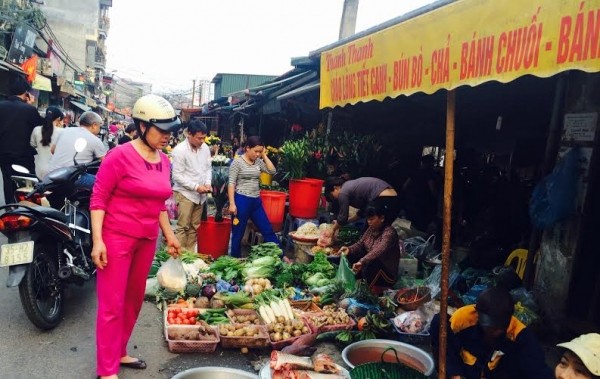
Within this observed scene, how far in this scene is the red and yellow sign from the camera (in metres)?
2.05

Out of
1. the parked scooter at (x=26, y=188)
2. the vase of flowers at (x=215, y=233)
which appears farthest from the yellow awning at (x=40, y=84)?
the parked scooter at (x=26, y=188)

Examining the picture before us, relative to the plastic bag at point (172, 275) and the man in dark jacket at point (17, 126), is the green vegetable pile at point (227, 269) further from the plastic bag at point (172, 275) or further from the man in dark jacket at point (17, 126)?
the man in dark jacket at point (17, 126)

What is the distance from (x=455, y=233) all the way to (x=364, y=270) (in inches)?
124

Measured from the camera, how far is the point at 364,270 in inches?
210

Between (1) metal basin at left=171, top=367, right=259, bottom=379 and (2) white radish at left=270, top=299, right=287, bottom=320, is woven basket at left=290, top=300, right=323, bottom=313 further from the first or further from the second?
(1) metal basin at left=171, top=367, right=259, bottom=379

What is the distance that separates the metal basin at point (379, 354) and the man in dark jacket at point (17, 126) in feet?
16.8

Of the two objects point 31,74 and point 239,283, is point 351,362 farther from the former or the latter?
point 31,74

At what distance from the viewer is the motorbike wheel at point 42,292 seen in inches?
150

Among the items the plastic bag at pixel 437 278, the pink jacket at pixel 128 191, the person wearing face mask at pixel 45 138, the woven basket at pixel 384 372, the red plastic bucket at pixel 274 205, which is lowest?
the woven basket at pixel 384 372

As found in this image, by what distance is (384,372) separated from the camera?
318 cm

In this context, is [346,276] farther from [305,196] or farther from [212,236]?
[212,236]

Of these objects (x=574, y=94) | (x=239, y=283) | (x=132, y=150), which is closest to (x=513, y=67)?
(x=132, y=150)

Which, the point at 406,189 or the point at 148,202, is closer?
the point at 148,202

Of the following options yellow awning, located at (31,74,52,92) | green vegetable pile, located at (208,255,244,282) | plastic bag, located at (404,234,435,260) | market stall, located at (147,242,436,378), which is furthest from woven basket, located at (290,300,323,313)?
yellow awning, located at (31,74,52,92)
